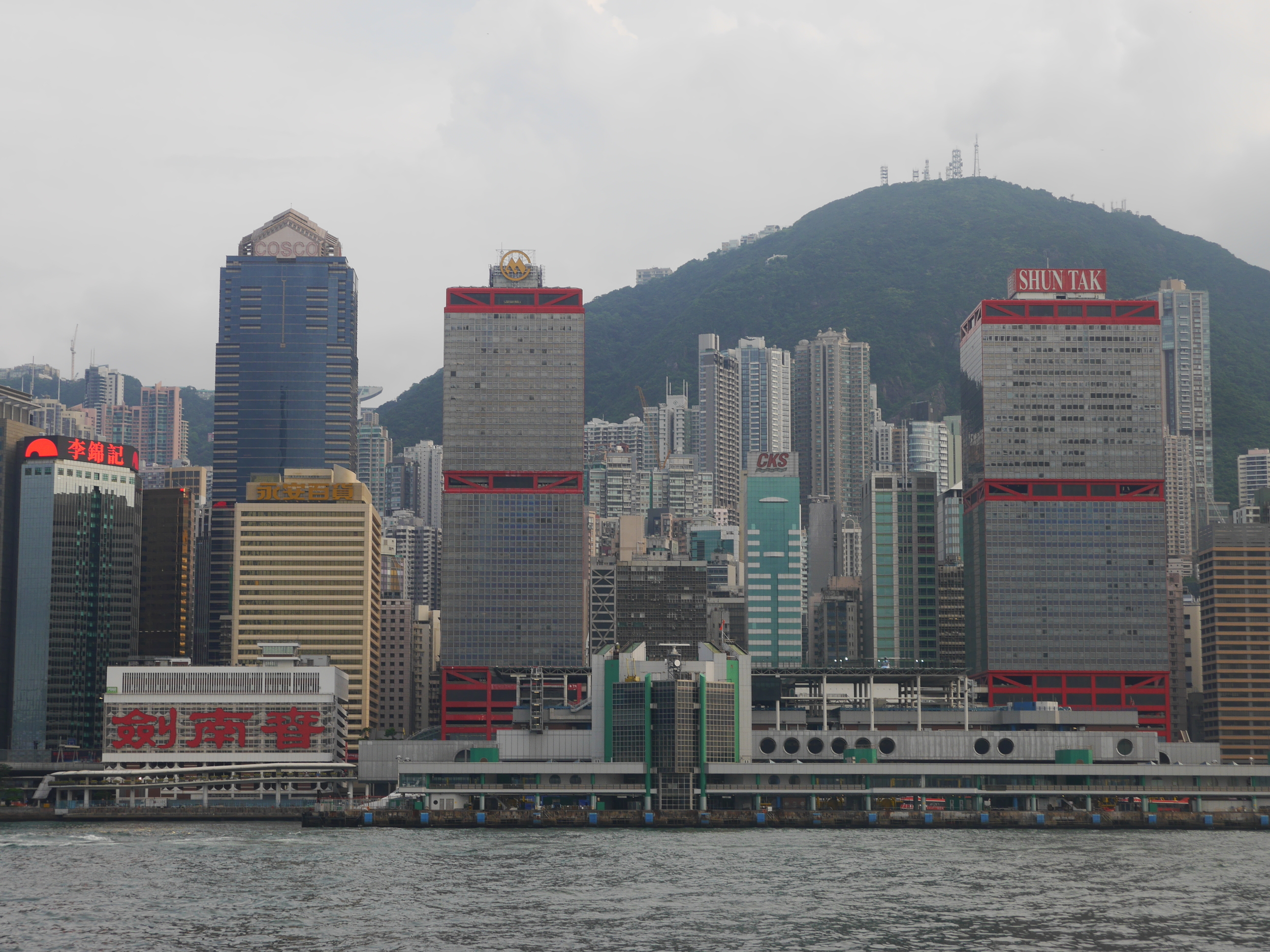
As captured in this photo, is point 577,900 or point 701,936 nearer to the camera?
point 701,936

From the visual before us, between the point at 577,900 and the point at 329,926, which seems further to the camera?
the point at 577,900

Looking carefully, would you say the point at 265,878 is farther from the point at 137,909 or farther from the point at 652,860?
the point at 652,860

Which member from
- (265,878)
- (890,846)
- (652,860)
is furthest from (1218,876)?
(265,878)

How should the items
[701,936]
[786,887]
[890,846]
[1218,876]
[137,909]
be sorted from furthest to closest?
[890,846] < [1218,876] < [786,887] < [137,909] < [701,936]

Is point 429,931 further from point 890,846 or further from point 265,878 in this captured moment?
point 890,846

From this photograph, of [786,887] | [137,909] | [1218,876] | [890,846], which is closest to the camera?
[137,909]

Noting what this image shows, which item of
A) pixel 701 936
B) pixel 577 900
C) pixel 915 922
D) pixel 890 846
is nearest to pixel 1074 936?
pixel 915 922
